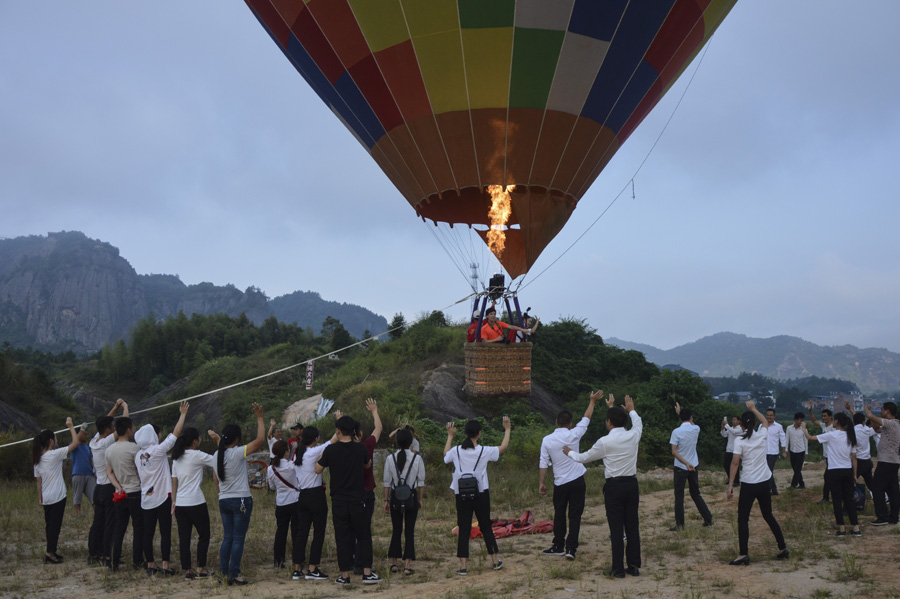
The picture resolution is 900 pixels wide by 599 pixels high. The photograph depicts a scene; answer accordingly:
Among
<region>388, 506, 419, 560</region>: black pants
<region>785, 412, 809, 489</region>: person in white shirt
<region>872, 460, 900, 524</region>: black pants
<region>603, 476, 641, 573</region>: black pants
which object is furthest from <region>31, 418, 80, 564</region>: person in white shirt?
<region>785, 412, 809, 489</region>: person in white shirt

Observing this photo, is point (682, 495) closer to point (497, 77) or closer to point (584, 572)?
point (584, 572)

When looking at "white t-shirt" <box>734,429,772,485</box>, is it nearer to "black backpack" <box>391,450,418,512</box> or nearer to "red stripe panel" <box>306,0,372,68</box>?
"black backpack" <box>391,450,418,512</box>

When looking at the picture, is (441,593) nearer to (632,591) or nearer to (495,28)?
(632,591)

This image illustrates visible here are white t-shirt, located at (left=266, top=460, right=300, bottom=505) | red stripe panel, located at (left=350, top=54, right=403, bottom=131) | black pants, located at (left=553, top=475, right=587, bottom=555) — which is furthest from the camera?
red stripe panel, located at (left=350, top=54, right=403, bottom=131)

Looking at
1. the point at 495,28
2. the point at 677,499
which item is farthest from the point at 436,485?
the point at 495,28

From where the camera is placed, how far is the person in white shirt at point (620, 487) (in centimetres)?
627

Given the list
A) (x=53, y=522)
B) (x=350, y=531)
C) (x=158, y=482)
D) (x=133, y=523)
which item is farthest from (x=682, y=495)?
(x=53, y=522)

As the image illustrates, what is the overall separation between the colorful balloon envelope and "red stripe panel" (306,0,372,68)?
0.7 inches

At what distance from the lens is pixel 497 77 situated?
10078mm

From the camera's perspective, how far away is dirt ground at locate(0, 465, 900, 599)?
5.76m

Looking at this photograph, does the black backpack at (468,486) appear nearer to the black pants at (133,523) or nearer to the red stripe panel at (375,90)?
the black pants at (133,523)

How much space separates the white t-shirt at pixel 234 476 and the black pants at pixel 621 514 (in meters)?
3.37

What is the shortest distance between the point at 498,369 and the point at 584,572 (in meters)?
4.33

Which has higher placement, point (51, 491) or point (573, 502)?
point (51, 491)
